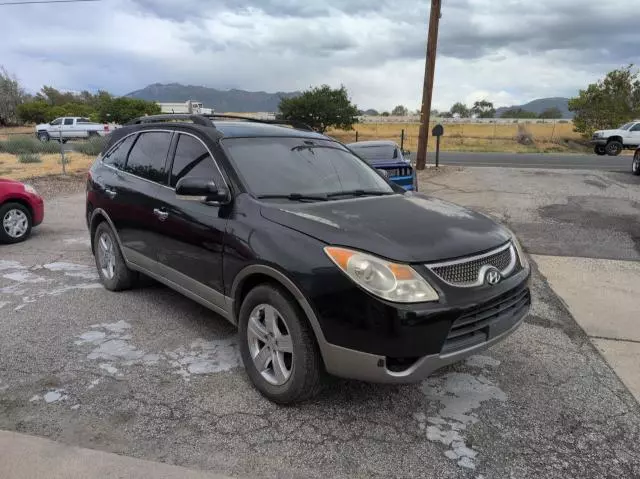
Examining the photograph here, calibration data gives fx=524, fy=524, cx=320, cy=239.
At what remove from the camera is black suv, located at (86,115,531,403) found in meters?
2.85

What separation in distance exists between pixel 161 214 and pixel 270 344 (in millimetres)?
1627

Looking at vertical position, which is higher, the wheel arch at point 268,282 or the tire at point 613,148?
the tire at point 613,148

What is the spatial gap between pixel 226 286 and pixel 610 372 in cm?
289

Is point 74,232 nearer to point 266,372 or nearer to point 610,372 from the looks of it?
point 266,372

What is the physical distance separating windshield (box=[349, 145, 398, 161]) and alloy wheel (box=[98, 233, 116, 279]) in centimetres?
557

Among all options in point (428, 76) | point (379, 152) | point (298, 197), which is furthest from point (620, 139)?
point (298, 197)

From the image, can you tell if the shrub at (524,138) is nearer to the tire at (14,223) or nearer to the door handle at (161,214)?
the tire at (14,223)

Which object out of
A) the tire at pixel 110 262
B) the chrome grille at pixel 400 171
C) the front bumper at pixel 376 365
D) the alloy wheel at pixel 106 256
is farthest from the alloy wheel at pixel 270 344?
the chrome grille at pixel 400 171

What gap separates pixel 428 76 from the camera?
57.7 feet

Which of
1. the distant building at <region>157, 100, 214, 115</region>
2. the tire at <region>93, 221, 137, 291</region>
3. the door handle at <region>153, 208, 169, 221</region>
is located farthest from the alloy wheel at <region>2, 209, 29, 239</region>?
the distant building at <region>157, 100, 214, 115</region>

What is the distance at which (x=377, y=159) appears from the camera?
993cm

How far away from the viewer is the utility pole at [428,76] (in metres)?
17.1

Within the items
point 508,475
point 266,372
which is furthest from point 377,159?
point 508,475

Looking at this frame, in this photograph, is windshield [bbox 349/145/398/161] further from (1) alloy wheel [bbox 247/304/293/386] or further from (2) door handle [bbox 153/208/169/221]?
(1) alloy wheel [bbox 247/304/293/386]
